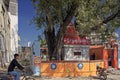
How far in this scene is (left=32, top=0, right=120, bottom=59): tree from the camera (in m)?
21.1

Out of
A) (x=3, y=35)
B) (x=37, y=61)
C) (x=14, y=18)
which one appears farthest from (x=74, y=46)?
(x=14, y=18)

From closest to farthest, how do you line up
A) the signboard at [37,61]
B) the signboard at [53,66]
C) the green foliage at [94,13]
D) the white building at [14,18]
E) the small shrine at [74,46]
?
the green foliage at [94,13]
the signboard at [37,61]
the signboard at [53,66]
the small shrine at [74,46]
the white building at [14,18]

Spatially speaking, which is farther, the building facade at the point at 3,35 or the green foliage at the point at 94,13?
the building facade at the point at 3,35

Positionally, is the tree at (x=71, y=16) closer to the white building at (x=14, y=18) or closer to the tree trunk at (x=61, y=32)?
the tree trunk at (x=61, y=32)

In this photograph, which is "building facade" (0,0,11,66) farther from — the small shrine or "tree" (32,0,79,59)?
"tree" (32,0,79,59)

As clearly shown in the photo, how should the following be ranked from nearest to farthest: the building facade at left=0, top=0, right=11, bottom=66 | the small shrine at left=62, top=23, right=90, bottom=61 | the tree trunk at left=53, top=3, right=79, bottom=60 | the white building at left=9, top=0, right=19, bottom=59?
the tree trunk at left=53, top=3, right=79, bottom=60
the small shrine at left=62, top=23, right=90, bottom=61
the building facade at left=0, top=0, right=11, bottom=66
the white building at left=9, top=0, right=19, bottom=59

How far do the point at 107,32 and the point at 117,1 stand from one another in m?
2.80

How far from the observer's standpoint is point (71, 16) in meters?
22.8

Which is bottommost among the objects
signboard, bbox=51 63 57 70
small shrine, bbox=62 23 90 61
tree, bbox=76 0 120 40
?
signboard, bbox=51 63 57 70

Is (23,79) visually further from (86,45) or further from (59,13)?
(86,45)

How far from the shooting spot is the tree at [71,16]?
2108 cm

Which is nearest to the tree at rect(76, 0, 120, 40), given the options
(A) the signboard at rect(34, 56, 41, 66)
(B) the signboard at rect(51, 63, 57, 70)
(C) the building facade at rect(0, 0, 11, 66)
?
(B) the signboard at rect(51, 63, 57, 70)

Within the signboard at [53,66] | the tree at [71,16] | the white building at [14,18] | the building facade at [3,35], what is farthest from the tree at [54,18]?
the white building at [14,18]

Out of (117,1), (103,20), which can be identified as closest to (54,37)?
(103,20)
